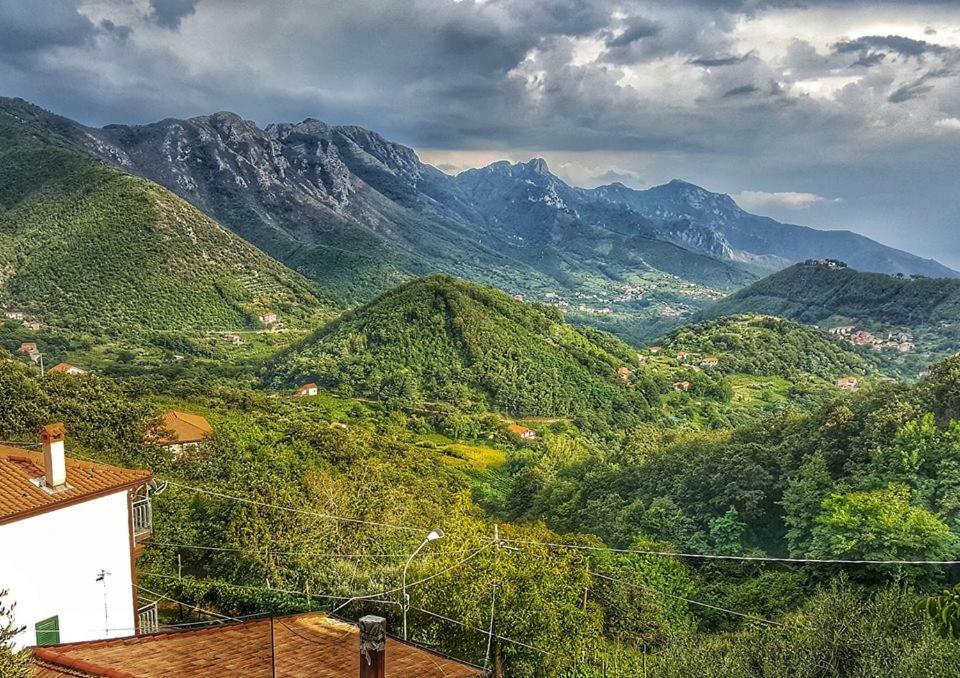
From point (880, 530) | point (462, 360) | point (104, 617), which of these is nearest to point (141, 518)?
point (104, 617)

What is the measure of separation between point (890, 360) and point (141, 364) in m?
128

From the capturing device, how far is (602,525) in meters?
35.2

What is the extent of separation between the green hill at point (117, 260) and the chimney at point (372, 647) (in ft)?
344

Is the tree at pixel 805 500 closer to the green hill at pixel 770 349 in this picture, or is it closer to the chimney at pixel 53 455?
the chimney at pixel 53 455

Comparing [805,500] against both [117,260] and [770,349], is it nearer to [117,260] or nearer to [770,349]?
[770,349]

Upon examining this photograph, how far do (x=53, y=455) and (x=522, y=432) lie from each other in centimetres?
6226

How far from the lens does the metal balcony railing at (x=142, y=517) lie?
15102mm

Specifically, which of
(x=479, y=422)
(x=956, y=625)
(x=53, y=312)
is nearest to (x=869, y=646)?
(x=956, y=625)

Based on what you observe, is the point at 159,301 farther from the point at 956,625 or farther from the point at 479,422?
the point at 956,625

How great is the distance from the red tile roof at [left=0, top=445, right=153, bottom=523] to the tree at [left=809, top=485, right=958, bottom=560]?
2305 centimetres

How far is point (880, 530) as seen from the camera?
2314 cm

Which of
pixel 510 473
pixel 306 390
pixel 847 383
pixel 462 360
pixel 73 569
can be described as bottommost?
pixel 510 473

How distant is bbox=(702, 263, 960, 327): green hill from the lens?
486 ft

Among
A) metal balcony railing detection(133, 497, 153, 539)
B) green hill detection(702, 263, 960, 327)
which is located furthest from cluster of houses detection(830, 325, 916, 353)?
metal balcony railing detection(133, 497, 153, 539)
